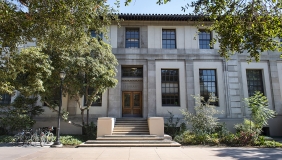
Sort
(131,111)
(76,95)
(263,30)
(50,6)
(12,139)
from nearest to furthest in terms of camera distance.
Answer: (50,6)
(263,30)
(12,139)
(76,95)
(131,111)

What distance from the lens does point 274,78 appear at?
18.4m

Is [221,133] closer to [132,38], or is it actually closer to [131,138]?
[131,138]

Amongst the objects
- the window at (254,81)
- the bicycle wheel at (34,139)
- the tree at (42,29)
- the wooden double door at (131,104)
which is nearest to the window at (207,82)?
the window at (254,81)

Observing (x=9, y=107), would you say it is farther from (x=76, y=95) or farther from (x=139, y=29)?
(x=139, y=29)

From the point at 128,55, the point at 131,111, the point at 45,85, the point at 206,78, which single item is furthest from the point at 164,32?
the point at 45,85

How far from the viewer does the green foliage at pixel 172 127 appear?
1579 centimetres

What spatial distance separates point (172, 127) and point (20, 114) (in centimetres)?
1130

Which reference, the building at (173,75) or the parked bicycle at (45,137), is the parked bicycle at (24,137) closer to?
the parked bicycle at (45,137)

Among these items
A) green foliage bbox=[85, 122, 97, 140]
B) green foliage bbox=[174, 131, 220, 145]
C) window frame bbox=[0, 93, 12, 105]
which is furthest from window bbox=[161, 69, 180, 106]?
window frame bbox=[0, 93, 12, 105]

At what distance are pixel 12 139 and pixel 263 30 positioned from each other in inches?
595

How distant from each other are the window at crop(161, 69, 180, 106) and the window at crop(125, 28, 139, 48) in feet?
11.9

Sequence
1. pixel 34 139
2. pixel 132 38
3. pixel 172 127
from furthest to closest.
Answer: pixel 132 38, pixel 172 127, pixel 34 139

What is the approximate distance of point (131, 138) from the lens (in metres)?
13.2

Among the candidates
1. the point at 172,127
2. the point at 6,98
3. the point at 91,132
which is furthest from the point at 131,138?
the point at 6,98
